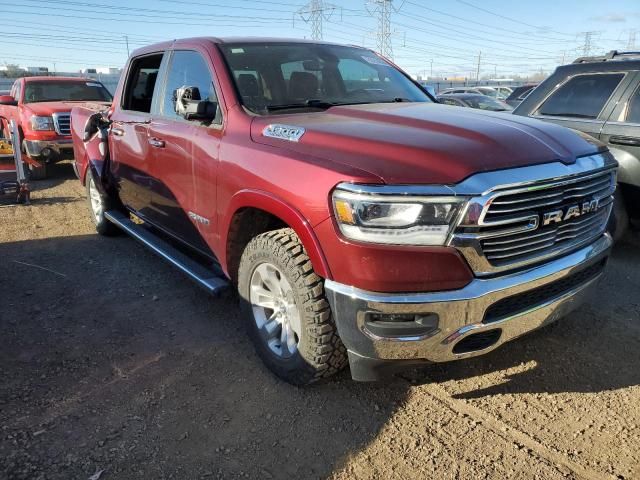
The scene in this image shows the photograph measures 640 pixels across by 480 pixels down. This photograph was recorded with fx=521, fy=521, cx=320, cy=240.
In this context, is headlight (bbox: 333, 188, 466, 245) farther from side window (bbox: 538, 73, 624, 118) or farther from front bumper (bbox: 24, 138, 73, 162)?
front bumper (bbox: 24, 138, 73, 162)

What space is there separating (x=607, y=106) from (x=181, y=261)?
165 inches

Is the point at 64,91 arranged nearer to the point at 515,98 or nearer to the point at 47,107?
the point at 47,107

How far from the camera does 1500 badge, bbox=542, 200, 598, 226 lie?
2531 mm

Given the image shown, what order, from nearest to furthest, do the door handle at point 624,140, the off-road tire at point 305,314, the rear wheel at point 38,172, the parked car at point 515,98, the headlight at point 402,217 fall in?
1. the headlight at point 402,217
2. the off-road tire at point 305,314
3. the door handle at point 624,140
4. the parked car at point 515,98
5. the rear wheel at point 38,172

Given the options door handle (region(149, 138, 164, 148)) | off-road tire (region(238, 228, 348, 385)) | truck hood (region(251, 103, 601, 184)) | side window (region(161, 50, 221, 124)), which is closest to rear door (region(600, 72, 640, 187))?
truck hood (region(251, 103, 601, 184))

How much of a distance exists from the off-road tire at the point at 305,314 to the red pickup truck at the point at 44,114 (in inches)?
320

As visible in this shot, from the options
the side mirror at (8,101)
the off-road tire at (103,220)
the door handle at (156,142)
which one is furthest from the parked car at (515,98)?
the side mirror at (8,101)

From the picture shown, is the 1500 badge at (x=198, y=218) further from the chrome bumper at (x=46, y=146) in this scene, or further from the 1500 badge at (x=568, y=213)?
the chrome bumper at (x=46, y=146)

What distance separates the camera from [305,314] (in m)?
2.69

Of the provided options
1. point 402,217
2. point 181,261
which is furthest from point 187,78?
point 402,217

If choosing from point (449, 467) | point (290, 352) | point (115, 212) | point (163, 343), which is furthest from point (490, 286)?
point (115, 212)

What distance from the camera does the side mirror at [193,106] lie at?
10.9 ft

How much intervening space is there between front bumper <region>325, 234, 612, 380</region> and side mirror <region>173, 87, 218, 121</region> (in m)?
1.54

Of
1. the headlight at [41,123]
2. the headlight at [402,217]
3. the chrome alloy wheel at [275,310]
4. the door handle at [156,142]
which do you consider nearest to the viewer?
the headlight at [402,217]
